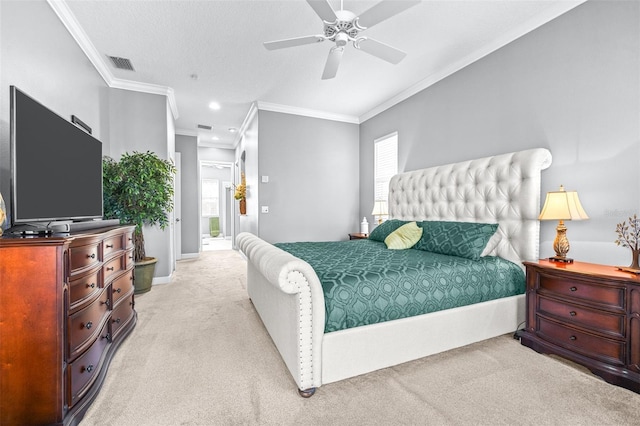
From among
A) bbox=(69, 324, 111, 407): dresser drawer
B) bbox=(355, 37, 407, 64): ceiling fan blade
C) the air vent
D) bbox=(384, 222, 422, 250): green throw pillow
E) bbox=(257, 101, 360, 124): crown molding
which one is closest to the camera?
bbox=(69, 324, 111, 407): dresser drawer

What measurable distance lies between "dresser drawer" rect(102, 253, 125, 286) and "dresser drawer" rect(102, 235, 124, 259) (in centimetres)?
7

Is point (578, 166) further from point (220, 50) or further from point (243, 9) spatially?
point (220, 50)

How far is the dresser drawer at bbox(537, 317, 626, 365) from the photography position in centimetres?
171

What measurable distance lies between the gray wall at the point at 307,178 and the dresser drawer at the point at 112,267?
A: 7.86 feet

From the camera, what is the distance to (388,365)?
1.79 m

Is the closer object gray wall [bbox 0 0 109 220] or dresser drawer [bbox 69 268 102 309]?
dresser drawer [bbox 69 268 102 309]

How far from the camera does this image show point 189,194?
6.27m

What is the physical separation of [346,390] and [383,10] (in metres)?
2.40

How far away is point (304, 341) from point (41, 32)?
304 cm

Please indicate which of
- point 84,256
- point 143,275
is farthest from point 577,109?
point 143,275

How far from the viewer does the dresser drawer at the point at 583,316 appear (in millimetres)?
1722

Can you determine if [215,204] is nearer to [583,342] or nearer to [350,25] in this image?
[350,25]

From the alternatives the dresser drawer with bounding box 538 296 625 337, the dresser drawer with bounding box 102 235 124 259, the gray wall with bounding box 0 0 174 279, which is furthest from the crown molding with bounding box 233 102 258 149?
the dresser drawer with bounding box 538 296 625 337

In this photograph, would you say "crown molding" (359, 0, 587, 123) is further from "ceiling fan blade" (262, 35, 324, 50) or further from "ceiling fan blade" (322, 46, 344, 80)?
"ceiling fan blade" (262, 35, 324, 50)
